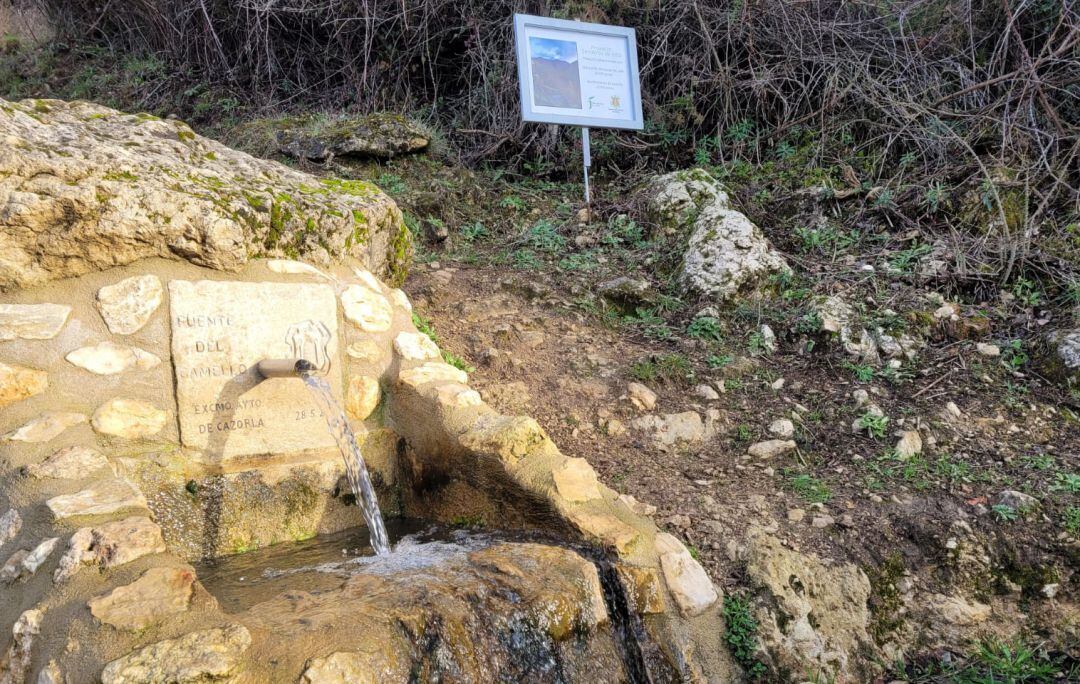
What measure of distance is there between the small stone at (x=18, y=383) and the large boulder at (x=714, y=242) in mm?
2991

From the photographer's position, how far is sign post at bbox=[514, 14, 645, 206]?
4695mm

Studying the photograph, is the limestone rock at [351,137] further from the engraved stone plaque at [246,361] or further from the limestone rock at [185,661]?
the limestone rock at [185,661]

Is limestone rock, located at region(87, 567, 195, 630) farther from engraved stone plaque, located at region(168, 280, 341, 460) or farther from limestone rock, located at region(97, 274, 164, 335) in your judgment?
limestone rock, located at region(97, 274, 164, 335)

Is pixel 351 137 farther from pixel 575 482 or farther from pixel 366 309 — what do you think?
pixel 575 482

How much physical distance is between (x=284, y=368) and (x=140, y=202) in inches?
27.5

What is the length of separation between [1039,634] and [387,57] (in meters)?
5.68

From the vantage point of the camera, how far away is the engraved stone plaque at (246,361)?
8.25 feet

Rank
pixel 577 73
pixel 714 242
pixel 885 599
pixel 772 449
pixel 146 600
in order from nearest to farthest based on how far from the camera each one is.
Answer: pixel 146 600, pixel 885 599, pixel 772 449, pixel 714 242, pixel 577 73

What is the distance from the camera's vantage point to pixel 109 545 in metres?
1.77

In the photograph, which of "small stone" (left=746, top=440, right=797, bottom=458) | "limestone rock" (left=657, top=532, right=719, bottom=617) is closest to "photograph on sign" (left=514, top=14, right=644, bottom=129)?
"small stone" (left=746, top=440, right=797, bottom=458)

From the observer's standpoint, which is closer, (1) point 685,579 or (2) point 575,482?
(1) point 685,579

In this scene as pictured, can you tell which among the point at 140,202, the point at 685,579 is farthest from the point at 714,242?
the point at 140,202

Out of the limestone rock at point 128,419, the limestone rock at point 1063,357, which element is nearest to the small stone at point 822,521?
the limestone rock at point 1063,357

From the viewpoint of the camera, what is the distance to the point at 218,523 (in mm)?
→ 2502
